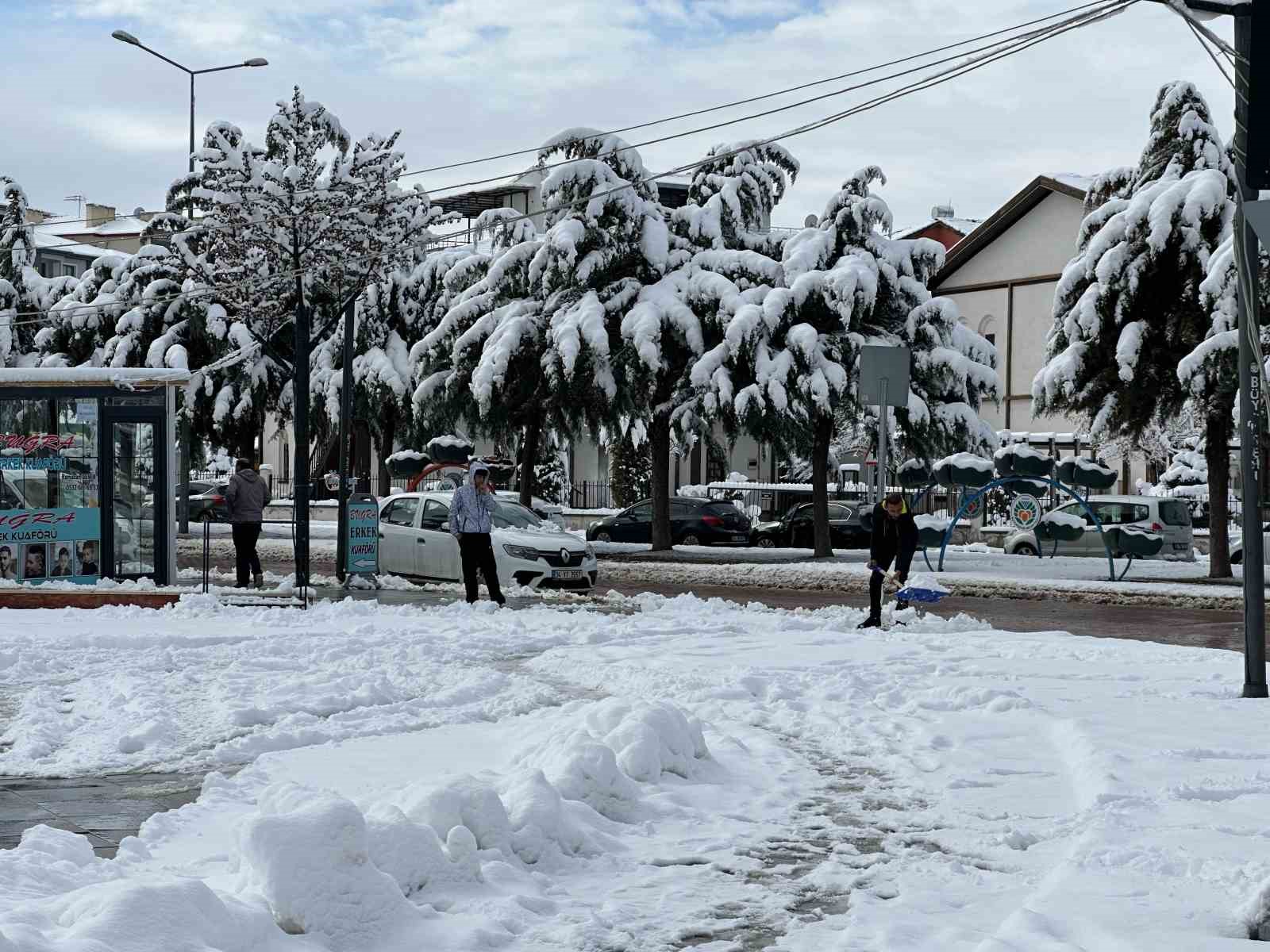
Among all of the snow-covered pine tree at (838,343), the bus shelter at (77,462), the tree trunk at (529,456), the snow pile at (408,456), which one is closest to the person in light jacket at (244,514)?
the bus shelter at (77,462)

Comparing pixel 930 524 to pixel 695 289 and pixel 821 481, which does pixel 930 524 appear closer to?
pixel 821 481

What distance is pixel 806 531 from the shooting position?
41.8 meters

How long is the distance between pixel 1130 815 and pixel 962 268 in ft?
173

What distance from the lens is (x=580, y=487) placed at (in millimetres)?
Result: 59625

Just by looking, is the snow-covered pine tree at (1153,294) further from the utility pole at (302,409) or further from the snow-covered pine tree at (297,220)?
the utility pole at (302,409)

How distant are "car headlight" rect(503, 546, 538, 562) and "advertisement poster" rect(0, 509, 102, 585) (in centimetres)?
552

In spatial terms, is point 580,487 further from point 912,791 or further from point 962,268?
point 912,791

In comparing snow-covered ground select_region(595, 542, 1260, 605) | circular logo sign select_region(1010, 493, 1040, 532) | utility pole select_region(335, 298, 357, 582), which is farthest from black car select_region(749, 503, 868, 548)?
utility pole select_region(335, 298, 357, 582)

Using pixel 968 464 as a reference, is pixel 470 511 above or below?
below

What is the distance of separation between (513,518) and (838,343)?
31.1ft

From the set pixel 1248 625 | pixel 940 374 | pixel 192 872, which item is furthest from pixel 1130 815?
pixel 940 374

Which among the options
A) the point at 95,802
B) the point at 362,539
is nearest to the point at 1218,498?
the point at 362,539

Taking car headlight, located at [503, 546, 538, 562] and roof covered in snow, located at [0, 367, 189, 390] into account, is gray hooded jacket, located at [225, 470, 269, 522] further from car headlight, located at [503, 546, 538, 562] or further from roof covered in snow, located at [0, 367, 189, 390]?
car headlight, located at [503, 546, 538, 562]

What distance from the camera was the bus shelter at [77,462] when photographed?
2028cm
